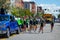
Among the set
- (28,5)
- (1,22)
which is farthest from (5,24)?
(28,5)

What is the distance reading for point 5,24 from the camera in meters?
22.0

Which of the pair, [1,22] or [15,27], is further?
[15,27]

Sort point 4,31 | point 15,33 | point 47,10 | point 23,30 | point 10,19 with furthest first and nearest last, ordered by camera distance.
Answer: point 47,10
point 23,30
point 15,33
point 10,19
point 4,31

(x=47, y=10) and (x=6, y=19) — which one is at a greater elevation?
(x=6, y=19)

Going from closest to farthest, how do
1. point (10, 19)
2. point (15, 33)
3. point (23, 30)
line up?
1. point (10, 19)
2. point (15, 33)
3. point (23, 30)

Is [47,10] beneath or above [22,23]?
beneath

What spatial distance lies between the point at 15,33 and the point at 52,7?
14336 centimetres

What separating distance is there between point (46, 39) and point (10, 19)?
15.0ft

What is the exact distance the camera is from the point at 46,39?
65.6ft

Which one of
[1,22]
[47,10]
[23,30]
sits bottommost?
[47,10]

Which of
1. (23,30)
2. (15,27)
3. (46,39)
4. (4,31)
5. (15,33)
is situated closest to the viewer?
(46,39)

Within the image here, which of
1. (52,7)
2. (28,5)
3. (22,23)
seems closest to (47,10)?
(52,7)

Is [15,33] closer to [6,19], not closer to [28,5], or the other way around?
[6,19]

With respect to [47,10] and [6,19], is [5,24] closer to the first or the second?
[6,19]
